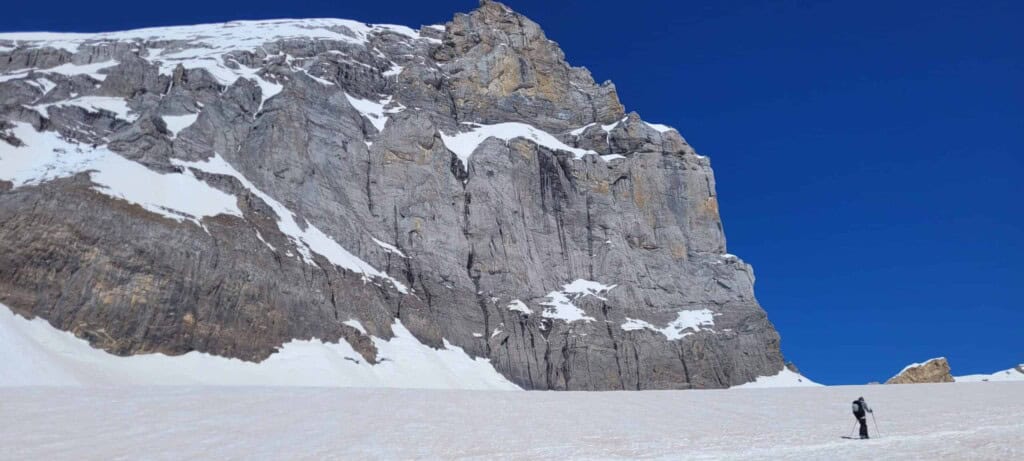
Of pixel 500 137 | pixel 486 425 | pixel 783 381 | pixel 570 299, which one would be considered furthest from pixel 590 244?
pixel 486 425

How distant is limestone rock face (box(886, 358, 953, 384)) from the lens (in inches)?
3214

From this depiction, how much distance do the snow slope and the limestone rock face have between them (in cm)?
3648

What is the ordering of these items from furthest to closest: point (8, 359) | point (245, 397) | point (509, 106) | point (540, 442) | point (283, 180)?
1. point (509, 106)
2. point (283, 180)
3. point (8, 359)
4. point (245, 397)
5. point (540, 442)

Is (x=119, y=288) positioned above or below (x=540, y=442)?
above

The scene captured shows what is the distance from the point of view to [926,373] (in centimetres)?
8219

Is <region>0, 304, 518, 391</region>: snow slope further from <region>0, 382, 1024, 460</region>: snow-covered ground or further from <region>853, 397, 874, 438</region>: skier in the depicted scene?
<region>853, 397, 874, 438</region>: skier

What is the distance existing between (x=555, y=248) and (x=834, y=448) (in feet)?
266

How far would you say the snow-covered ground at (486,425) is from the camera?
22281mm

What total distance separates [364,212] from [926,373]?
57828 mm

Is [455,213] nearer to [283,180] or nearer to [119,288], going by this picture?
[283,180]

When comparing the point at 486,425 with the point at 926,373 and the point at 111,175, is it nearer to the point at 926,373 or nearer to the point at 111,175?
the point at 111,175

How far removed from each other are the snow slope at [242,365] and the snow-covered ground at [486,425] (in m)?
20.2

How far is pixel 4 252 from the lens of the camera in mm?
63094

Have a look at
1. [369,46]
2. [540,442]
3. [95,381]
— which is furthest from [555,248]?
[540,442]
